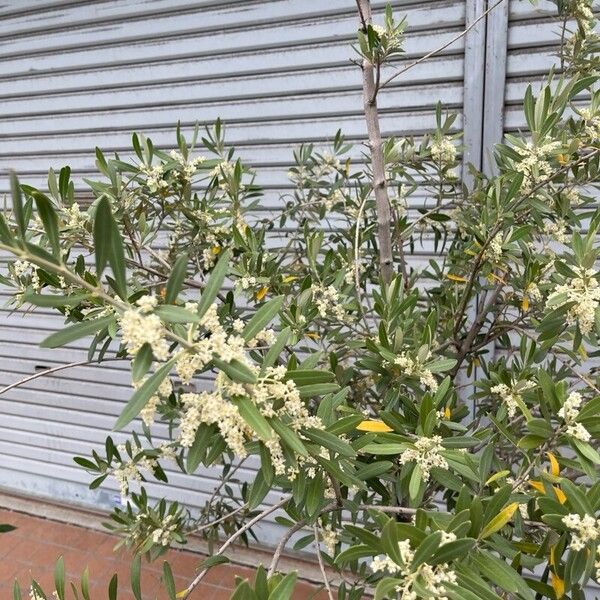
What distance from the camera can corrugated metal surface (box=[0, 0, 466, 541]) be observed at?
269cm

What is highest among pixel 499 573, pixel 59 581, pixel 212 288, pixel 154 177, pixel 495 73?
pixel 495 73

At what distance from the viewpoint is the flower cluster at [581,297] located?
1259mm

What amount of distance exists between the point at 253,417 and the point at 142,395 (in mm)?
175

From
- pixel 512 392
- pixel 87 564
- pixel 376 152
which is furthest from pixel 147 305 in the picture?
pixel 87 564

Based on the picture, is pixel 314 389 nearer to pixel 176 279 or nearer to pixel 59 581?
pixel 176 279

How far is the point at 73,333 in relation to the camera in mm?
814

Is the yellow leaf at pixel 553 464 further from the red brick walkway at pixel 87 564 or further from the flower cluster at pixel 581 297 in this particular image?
the red brick walkway at pixel 87 564

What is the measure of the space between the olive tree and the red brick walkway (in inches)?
50.8

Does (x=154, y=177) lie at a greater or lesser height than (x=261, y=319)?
greater

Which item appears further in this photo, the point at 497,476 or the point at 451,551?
the point at 497,476

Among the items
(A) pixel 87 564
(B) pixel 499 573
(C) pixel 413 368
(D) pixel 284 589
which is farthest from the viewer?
(A) pixel 87 564

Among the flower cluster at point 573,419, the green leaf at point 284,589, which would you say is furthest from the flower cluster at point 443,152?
the green leaf at point 284,589

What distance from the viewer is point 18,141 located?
363 cm

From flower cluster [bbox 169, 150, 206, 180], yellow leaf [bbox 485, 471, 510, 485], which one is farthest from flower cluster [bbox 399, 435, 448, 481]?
flower cluster [bbox 169, 150, 206, 180]
